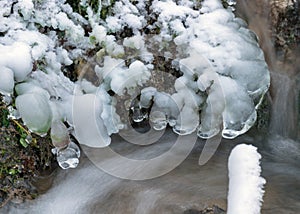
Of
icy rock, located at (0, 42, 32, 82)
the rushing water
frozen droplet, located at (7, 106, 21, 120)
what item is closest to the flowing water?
the rushing water

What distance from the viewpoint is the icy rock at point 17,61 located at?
7.93ft

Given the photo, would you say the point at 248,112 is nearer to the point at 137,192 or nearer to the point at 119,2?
the point at 137,192

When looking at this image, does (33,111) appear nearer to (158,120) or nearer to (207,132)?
(158,120)

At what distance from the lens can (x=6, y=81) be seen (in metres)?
2.34

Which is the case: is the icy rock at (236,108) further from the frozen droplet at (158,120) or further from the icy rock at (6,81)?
the icy rock at (6,81)

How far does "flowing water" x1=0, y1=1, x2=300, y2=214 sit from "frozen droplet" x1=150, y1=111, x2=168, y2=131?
99 mm

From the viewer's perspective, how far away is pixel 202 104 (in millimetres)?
3018

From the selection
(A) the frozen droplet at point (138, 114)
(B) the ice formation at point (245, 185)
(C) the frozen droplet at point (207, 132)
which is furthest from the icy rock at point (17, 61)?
(B) the ice formation at point (245, 185)

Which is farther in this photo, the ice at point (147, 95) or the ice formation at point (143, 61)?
the ice at point (147, 95)

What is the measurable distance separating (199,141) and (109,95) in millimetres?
761

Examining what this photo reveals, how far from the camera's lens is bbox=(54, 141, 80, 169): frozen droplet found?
2.75 m

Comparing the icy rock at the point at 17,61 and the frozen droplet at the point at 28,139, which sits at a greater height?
the icy rock at the point at 17,61

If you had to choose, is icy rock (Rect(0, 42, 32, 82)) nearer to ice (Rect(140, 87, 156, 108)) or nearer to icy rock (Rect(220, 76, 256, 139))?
ice (Rect(140, 87, 156, 108))

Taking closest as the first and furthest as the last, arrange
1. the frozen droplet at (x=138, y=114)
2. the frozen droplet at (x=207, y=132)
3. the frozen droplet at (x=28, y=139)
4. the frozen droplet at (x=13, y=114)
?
the frozen droplet at (x=13, y=114)
the frozen droplet at (x=28, y=139)
the frozen droplet at (x=207, y=132)
the frozen droplet at (x=138, y=114)
